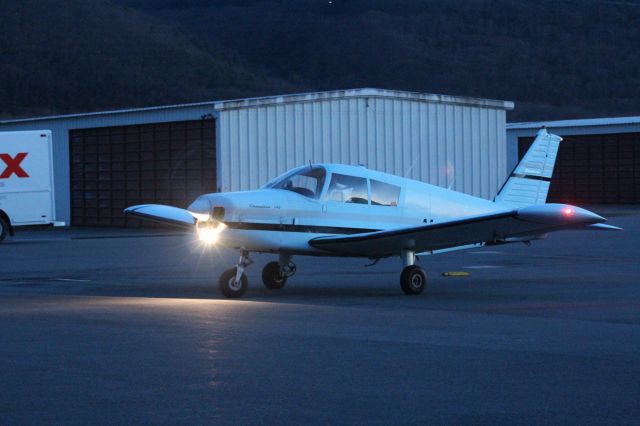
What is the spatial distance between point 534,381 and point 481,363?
883mm

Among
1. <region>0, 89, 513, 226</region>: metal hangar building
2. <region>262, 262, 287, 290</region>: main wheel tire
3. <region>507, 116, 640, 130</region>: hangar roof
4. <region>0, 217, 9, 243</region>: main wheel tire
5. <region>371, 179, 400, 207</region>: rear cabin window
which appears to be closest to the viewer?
<region>371, 179, 400, 207</region>: rear cabin window

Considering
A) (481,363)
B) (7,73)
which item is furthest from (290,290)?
(7,73)

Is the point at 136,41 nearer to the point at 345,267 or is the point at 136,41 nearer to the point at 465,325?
the point at 345,267

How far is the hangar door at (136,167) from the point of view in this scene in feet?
123

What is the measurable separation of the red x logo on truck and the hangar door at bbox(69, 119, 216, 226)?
7.15m

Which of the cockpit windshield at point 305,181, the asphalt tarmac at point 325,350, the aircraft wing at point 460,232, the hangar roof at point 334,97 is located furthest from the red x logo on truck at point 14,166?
the aircraft wing at point 460,232

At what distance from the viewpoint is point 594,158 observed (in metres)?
54.0

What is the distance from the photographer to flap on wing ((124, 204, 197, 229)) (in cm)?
1708

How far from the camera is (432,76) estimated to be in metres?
140

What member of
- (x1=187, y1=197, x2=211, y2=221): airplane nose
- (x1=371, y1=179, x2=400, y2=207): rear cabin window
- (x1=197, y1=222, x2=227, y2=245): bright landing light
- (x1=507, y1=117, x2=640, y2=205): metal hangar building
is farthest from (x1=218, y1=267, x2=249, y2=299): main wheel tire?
(x1=507, y1=117, x2=640, y2=205): metal hangar building

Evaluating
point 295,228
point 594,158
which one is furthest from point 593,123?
point 295,228

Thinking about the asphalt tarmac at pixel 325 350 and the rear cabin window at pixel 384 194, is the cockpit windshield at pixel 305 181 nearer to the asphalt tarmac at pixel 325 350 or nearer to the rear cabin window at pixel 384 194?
the rear cabin window at pixel 384 194

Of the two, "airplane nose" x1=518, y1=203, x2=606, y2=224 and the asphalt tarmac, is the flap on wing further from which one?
"airplane nose" x1=518, y1=203, x2=606, y2=224

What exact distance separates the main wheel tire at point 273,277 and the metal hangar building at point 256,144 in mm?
18451
